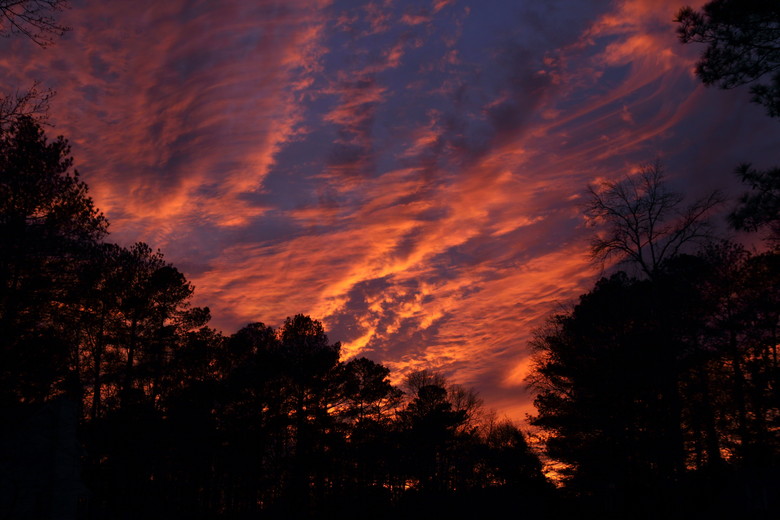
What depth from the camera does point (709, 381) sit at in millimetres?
27422

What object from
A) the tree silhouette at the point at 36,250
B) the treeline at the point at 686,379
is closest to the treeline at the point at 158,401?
the tree silhouette at the point at 36,250

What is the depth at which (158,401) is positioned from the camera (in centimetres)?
3362

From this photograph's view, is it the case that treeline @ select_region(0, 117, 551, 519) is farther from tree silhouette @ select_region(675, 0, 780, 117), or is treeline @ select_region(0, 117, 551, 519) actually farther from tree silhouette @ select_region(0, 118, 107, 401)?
tree silhouette @ select_region(675, 0, 780, 117)

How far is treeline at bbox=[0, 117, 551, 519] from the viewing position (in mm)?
16766

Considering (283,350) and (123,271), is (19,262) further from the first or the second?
(283,350)

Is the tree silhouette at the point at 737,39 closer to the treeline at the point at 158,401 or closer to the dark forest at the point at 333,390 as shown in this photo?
the dark forest at the point at 333,390

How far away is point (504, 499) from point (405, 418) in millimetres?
12503

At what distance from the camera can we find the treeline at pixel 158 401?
16766 millimetres

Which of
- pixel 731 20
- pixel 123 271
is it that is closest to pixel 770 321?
pixel 731 20

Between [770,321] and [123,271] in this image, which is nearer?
[770,321]

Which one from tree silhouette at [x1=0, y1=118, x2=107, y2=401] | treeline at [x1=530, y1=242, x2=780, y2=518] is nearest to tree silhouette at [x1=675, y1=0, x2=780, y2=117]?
treeline at [x1=530, y1=242, x2=780, y2=518]

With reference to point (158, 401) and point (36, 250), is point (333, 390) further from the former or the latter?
point (36, 250)

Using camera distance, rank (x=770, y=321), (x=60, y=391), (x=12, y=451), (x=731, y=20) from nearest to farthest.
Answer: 1. (x=731, y=20)
2. (x=12, y=451)
3. (x=770, y=321)
4. (x=60, y=391)

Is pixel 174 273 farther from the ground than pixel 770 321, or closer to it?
farther from the ground
